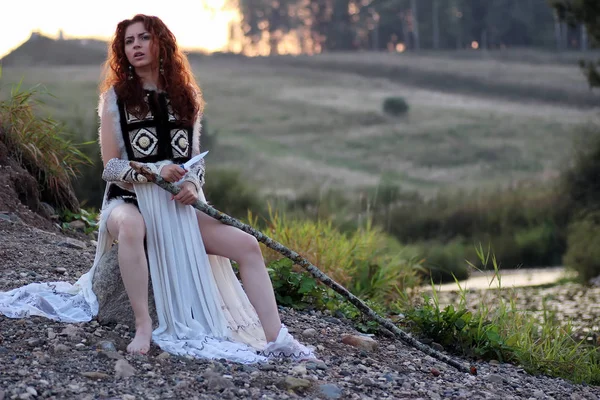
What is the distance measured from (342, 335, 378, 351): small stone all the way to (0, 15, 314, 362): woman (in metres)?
0.60

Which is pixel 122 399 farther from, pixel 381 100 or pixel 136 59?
pixel 381 100

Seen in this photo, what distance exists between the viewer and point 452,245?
18.3 m

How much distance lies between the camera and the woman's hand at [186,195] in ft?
14.5

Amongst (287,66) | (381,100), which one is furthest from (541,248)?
(287,66)

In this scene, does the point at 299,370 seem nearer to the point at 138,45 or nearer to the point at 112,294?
the point at 112,294

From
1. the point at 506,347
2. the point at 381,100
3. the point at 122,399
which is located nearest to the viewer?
the point at 122,399

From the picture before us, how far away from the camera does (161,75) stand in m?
4.67

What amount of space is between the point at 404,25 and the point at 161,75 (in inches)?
2055

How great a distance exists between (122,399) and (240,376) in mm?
628

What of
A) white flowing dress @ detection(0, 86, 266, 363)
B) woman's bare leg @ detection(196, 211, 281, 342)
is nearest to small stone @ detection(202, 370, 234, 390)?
white flowing dress @ detection(0, 86, 266, 363)

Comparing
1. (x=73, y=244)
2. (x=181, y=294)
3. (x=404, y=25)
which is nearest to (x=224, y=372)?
(x=181, y=294)

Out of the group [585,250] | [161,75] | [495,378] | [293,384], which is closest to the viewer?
[293,384]

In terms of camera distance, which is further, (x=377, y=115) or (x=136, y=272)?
(x=377, y=115)

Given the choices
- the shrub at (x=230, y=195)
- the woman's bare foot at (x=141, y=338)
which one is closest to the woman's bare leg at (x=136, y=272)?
the woman's bare foot at (x=141, y=338)
